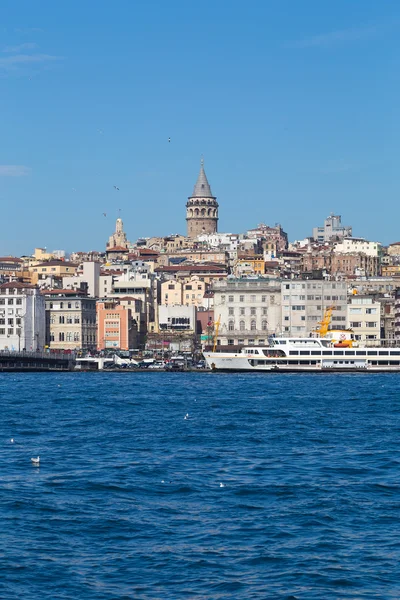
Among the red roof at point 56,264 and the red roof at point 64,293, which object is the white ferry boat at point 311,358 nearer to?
the red roof at point 64,293

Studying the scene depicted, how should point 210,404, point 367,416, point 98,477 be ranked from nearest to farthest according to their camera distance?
point 98,477 → point 367,416 → point 210,404

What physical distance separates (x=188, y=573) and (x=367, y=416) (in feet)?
98.3

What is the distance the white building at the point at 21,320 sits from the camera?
136 metres

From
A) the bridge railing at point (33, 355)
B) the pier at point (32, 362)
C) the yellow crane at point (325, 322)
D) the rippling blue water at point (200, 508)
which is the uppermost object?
the yellow crane at point (325, 322)

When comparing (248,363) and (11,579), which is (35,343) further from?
(11,579)

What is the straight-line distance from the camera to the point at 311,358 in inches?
4033

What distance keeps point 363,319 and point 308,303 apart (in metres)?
5.66

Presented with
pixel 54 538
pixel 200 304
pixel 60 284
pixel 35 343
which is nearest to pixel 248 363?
pixel 35 343

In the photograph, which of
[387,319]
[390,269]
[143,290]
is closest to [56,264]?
[143,290]

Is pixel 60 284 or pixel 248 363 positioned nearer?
pixel 248 363

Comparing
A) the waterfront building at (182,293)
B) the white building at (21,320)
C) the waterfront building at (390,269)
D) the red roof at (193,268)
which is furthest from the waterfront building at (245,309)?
the waterfront building at (390,269)

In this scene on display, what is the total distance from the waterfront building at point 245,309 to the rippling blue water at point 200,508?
7965 cm

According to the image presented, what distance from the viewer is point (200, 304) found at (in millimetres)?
155250

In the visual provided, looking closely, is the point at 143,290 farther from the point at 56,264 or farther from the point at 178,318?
the point at 56,264
